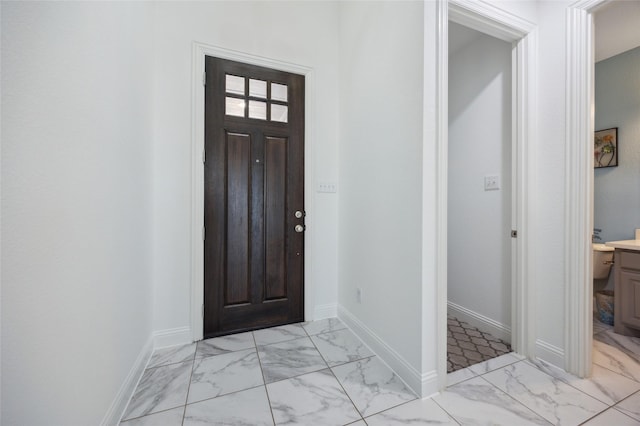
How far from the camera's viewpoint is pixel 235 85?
6.97 ft

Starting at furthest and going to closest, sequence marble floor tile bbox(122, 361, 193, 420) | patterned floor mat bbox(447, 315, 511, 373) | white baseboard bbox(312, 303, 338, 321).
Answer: white baseboard bbox(312, 303, 338, 321) → patterned floor mat bbox(447, 315, 511, 373) → marble floor tile bbox(122, 361, 193, 420)

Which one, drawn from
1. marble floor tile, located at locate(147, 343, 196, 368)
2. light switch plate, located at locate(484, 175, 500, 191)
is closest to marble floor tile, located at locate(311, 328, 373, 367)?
marble floor tile, located at locate(147, 343, 196, 368)

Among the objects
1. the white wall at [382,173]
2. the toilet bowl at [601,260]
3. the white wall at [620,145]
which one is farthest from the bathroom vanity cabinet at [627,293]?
the white wall at [382,173]

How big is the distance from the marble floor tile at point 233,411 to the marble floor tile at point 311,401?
0.05m

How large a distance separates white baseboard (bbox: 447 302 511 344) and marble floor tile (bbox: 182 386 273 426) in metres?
1.82

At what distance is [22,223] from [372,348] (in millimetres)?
1916

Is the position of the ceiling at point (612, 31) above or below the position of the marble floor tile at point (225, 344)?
above

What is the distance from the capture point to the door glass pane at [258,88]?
2168mm

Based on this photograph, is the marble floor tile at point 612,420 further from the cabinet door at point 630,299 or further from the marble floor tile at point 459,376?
the cabinet door at point 630,299

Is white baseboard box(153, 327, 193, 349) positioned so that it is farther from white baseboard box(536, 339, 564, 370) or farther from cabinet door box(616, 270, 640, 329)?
cabinet door box(616, 270, 640, 329)

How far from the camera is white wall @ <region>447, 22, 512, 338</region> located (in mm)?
1993

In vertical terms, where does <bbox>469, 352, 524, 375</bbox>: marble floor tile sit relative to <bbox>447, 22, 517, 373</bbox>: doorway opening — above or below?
below

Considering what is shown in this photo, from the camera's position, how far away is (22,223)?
72 centimetres

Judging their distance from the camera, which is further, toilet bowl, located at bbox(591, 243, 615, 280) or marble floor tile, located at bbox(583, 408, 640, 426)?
toilet bowl, located at bbox(591, 243, 615, 280)
